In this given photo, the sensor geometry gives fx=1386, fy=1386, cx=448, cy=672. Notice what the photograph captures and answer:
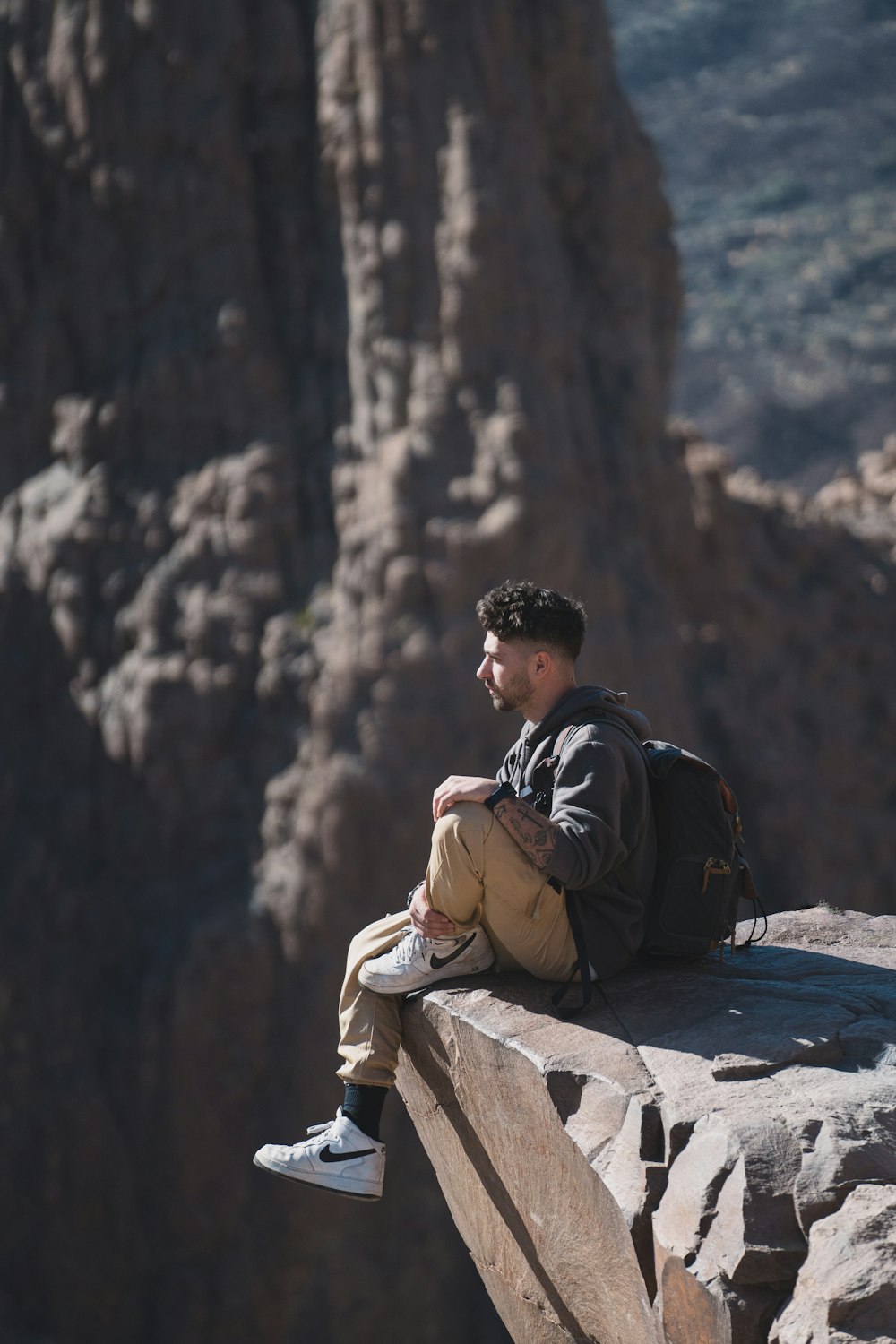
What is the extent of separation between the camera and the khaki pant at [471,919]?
2773 mm

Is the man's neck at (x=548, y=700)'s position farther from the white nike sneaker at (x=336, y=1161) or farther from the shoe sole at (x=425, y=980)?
the white nike sneaker at (x=336, y=1161)

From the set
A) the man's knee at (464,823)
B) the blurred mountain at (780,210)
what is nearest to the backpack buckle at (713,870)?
the man's knee at (464,823)

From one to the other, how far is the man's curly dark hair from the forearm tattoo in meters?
0.38

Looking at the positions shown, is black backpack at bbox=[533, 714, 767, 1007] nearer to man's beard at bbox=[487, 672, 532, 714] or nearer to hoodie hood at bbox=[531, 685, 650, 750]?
hoodie hood at bbox=[531, 685, 650, 750]

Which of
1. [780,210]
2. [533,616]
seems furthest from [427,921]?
[780,210]

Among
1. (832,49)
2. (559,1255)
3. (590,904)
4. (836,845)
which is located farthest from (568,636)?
(832,49)

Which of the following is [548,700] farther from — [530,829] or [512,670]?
[530,829]

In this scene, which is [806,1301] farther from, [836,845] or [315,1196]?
[836,845]

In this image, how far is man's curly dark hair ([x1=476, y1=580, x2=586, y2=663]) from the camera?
2.94 metres

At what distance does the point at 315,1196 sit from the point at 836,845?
12.2ft

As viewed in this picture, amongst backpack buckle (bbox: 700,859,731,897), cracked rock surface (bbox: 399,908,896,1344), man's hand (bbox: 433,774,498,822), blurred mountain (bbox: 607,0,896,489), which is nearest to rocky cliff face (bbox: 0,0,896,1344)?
cracked rock surface (bbox: 399,908,896,1344)

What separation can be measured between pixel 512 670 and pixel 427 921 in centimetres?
56

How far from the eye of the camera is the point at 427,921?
290 cm

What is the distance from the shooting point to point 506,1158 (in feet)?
9.87
